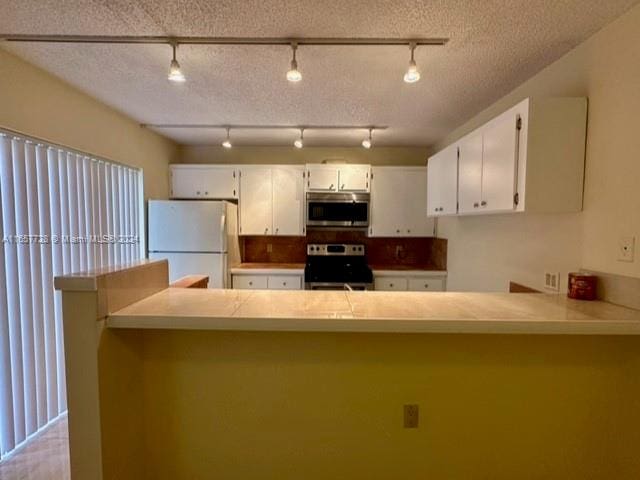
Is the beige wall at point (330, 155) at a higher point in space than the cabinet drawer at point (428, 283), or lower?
higher

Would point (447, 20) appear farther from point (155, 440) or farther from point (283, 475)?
point (155, 440)

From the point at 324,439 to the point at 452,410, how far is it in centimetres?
65

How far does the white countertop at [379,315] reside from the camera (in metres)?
1.26

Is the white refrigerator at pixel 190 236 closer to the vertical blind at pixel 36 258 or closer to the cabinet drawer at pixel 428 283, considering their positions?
the vertical blind at pixel 36 258

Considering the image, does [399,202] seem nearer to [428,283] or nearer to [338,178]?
[338,178]

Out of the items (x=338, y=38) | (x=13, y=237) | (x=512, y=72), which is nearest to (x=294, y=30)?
(x=338, y=38)

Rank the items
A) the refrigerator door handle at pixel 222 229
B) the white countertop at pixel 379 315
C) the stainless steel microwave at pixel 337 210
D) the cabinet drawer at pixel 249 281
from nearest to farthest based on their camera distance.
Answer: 1. the white countertop at pixel 379 315
2. the refrigerator door handle at pixel 222 229
3. the cabinet drawer at pixel 249 281
4. the stainless steel microwave at pixel 337 210

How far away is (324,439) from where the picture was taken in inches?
64.4

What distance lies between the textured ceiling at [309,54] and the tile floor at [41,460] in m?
2.41

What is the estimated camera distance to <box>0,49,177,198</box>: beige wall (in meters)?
1.94

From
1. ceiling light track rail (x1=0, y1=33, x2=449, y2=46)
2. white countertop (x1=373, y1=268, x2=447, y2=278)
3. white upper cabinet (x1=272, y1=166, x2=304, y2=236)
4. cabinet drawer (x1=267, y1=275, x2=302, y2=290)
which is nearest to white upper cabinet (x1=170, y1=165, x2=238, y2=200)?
white upper cabinet (x1=272, y1=166, x2=304, y2=236)

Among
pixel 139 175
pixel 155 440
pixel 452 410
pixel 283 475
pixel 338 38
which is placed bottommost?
pixel 283 475

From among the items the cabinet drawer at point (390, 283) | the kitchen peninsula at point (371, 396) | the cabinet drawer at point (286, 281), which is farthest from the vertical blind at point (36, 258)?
the cabinet drawer at point (390, 283)

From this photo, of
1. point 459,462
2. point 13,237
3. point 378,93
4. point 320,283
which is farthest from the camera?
point 320,283
